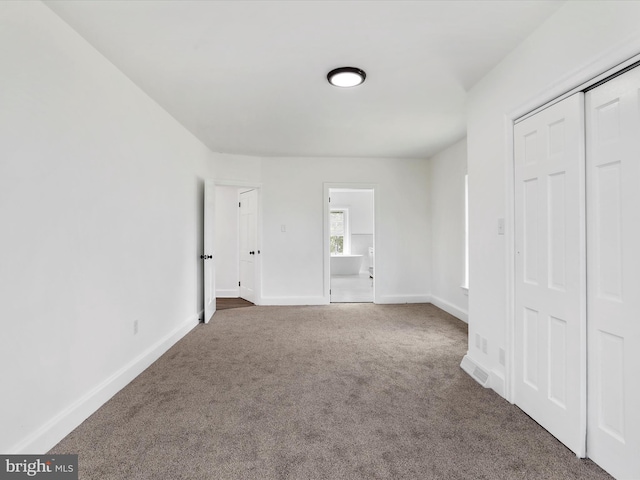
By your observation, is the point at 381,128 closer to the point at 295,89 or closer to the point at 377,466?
the point at 295,89

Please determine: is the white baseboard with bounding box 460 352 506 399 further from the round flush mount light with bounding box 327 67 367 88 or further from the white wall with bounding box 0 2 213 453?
the white wall with bounding box 0 2 213 453

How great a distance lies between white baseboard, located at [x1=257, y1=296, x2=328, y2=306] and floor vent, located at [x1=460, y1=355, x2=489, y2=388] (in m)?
2.88

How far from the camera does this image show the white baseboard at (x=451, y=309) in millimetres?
4383

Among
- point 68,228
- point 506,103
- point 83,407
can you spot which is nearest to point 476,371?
point 506,103

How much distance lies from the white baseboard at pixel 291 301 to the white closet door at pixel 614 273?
4001 millimetres

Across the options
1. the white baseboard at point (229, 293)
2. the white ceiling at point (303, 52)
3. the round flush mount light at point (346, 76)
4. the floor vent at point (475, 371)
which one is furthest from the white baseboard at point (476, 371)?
the white baseboard at point (229, 293)

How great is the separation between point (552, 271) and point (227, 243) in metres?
5.34

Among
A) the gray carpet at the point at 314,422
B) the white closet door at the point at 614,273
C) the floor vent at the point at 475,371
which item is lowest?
the gray carpet at the point at 314,422

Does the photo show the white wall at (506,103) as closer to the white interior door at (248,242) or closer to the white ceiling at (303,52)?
the white ceiling at (303,52)

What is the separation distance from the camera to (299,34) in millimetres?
2057

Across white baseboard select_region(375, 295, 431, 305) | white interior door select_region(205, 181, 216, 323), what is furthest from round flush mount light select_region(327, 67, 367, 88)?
white baseboard select_region(375, 295, 431, 305)

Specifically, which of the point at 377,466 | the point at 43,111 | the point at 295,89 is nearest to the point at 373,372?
the point at 377,466

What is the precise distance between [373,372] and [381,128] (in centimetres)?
276

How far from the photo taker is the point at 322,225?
17.9 ft
